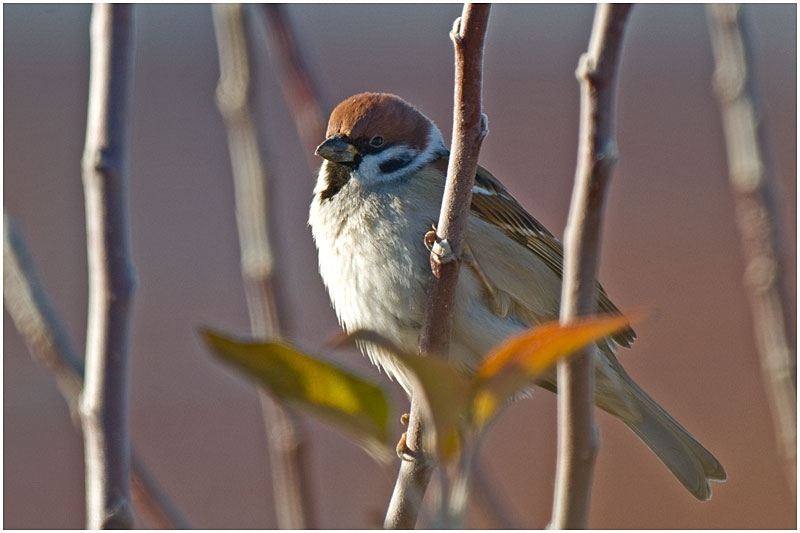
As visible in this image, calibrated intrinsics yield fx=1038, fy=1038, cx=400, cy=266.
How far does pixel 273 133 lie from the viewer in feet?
16.0

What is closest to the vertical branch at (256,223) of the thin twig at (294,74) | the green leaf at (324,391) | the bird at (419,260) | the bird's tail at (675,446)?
the thin twig at (294,74)

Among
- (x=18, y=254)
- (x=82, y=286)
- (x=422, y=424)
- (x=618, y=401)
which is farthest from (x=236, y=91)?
(x=82, y=286)

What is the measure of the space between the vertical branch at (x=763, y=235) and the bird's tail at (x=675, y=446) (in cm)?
55

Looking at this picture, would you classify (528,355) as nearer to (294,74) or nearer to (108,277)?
(108,277)

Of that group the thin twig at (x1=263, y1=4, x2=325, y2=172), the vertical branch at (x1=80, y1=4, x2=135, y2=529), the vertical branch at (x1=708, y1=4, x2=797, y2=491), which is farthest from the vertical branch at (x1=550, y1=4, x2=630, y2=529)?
the thin twig at (x1=263, y1=4, x2=325, y2=172)

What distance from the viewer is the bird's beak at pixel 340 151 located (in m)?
2.00

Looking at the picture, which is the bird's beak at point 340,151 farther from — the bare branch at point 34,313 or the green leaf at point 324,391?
the green leaf at point 324,391

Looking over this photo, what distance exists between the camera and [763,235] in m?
1.36

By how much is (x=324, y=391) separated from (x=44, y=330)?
639 mm

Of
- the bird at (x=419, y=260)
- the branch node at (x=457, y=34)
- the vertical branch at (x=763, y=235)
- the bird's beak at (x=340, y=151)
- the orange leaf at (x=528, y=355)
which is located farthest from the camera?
the bird's beak at (x=340, y=151)

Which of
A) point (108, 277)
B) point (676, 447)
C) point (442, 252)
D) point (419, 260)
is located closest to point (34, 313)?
point (108, 277)

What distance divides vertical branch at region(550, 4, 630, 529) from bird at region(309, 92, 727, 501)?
97 cm

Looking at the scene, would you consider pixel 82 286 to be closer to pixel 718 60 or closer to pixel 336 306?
pixel 336 306

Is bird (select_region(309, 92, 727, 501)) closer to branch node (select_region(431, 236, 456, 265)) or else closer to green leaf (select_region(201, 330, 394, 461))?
branch node (select_region(431, 236, 456, 265))
